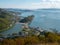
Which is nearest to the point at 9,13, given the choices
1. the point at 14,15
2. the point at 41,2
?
the point at 14,15

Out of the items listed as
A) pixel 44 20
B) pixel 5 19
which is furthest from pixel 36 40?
pixel 5 19

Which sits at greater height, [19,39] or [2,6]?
[2,6]

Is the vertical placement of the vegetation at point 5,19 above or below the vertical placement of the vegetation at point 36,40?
above

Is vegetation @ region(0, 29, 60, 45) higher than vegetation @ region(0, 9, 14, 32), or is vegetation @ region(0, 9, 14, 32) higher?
vegetation @ region(0, 9, 14, 32)

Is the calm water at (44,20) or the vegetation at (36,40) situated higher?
the calm water at (44,20)

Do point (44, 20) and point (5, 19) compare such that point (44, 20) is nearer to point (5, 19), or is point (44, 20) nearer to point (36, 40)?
point (36, 40)

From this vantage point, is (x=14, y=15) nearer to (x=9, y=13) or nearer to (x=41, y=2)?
(x=9, y=13)

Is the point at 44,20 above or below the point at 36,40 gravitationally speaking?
above

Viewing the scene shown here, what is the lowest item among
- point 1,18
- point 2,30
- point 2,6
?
point 2,30
